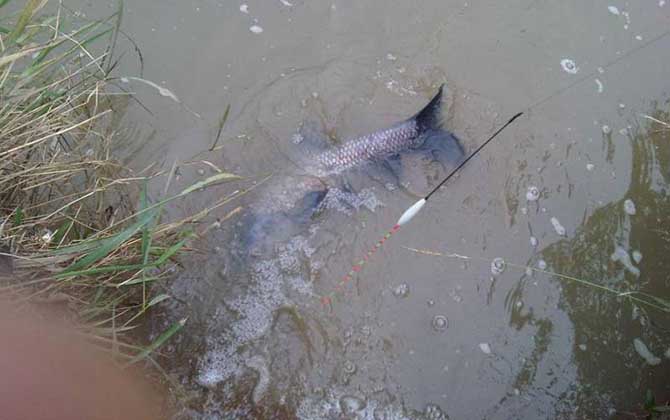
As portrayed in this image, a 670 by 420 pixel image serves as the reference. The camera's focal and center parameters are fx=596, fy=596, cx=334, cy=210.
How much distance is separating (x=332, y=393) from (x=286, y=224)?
3.06ft

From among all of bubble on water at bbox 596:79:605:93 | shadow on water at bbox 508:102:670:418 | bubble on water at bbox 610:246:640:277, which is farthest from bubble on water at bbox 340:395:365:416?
bubble on water at bbox 596:79:605:93

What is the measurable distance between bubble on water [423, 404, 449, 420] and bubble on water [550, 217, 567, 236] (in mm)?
1249

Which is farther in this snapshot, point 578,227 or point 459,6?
point 459,6

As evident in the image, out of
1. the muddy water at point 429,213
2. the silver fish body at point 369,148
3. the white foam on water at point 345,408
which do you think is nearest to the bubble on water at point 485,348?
the muddy water at point 429,213

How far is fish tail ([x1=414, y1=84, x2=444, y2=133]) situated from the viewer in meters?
3.40

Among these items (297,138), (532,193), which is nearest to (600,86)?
(532,193)

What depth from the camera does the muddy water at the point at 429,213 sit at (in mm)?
2992

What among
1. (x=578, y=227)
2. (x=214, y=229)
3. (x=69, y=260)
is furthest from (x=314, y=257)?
(x=578, y=227)

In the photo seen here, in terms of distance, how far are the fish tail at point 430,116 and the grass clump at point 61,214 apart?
137 cm

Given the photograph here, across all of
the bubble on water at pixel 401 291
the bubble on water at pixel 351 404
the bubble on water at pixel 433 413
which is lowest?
the bubble on water at pixel 433 413

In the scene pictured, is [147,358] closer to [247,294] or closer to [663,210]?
[247,294]

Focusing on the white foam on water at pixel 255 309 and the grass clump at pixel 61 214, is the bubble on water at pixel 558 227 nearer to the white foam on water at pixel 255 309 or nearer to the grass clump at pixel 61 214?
the white foam on water at pixel 255 309

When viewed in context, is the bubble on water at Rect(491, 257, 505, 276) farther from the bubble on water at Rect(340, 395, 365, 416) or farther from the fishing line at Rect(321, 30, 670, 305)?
the bubble on water at Rect(340, 395, 365, 416)

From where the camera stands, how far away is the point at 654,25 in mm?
4145
